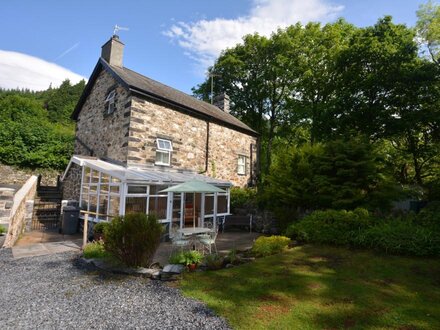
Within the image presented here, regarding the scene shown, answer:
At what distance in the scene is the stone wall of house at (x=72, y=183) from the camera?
44.0ft

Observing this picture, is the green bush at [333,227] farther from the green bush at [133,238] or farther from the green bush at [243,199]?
the green bush at [133,238]

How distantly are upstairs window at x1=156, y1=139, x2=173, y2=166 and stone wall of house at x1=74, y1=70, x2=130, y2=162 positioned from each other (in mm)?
1733

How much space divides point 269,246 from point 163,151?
7.93m

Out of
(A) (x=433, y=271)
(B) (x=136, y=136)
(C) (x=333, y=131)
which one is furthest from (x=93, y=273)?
(C) (x=333, y=131)

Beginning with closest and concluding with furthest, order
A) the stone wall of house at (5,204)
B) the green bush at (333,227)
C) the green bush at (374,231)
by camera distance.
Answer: the green bush at (374,231) < the green bush at (333,227) < the stone wall of house at (5,204)

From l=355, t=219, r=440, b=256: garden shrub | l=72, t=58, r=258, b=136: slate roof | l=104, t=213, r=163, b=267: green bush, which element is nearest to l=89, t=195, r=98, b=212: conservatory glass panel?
l=72, t=58, r=258, b=136: slate roof

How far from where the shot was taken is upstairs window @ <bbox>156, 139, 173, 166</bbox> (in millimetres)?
13594

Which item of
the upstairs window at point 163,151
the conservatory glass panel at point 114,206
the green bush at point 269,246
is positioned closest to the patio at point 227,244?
the green bush at point 269,246

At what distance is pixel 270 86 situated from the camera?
84.4ft

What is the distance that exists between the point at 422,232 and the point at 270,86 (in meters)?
20.3

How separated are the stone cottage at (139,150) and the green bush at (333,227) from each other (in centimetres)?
486

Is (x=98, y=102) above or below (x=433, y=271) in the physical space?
above

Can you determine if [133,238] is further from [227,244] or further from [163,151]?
[163,151]

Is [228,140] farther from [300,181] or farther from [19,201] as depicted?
[19,201]
